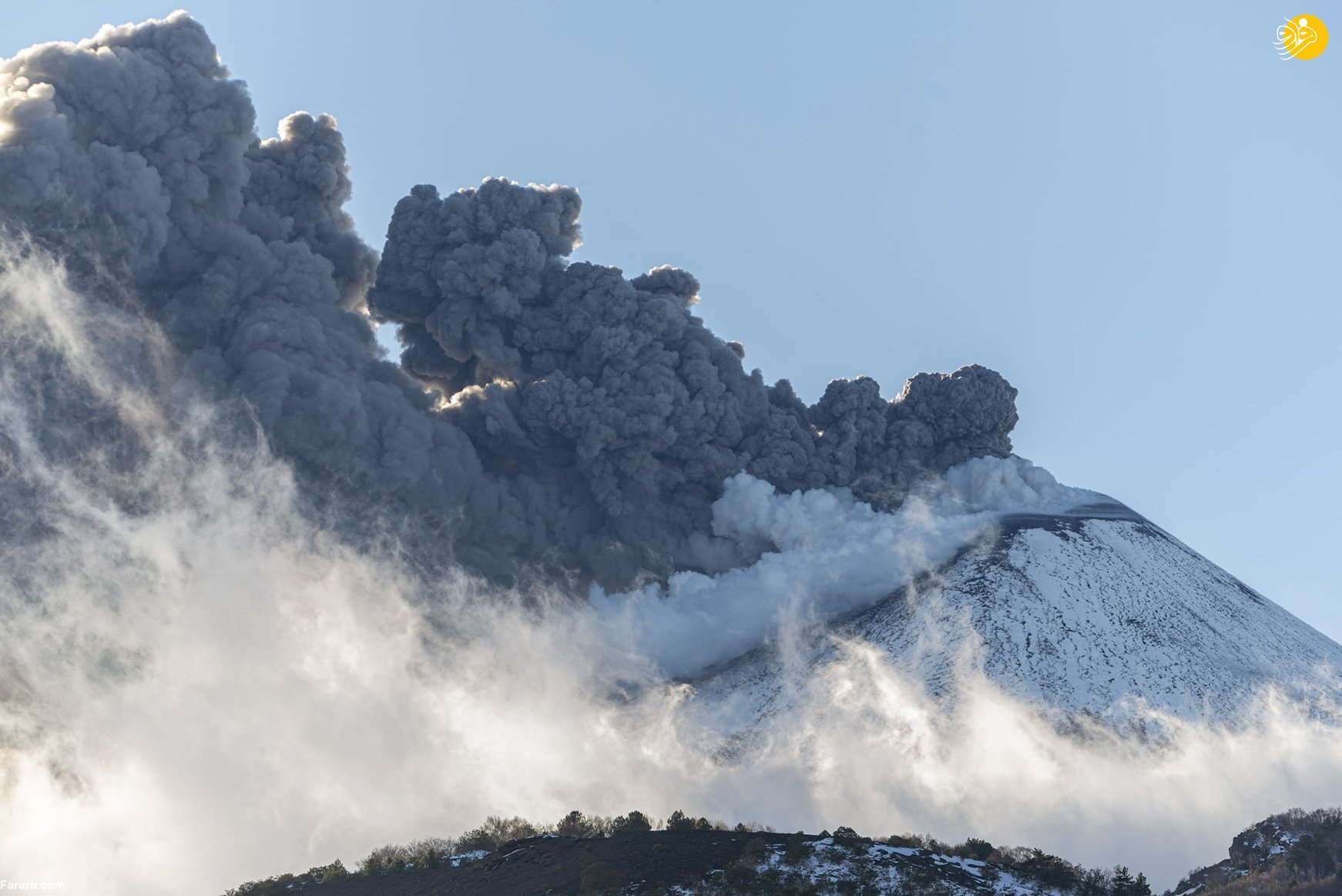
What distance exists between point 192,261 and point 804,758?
2000 inches

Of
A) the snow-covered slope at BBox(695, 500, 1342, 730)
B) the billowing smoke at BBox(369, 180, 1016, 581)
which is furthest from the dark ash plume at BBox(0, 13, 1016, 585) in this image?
the snow-covered slope at BBox(695, 500, 1342, 730)

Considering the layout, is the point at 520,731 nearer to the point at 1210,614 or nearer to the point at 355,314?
the point at 355,314

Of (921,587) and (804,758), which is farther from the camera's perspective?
(921,587)

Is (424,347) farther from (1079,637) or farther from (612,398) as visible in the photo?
(1079,637)

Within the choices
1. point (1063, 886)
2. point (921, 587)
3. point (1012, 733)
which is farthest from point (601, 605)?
point (1063, 886)

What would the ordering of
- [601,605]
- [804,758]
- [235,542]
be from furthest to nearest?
[601,605]
[235,542]
[804,758]

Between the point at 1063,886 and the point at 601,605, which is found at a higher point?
the point at 601,605

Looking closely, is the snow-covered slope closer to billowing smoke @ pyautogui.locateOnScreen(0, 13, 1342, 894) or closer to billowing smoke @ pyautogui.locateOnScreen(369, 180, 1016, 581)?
billowing smoke @ pyautogui.locateOnScreen(0, 13, 1342, 894)

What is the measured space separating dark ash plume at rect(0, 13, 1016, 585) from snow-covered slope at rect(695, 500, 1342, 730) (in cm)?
871

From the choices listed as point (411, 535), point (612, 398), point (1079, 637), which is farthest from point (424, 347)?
point (1079, 637)

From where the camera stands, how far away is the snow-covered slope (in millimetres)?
101938

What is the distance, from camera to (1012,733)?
96.6m

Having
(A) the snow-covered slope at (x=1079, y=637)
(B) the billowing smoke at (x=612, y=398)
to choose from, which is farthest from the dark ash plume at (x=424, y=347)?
(A) the snow-covered slope at (x=1079, y=637)

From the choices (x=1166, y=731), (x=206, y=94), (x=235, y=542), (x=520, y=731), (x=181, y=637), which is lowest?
(x=1166, y=731)
